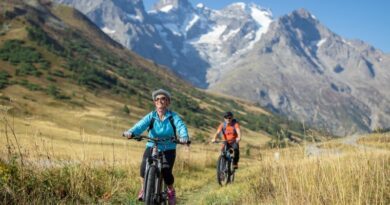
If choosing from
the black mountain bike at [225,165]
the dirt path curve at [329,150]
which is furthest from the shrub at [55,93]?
the dirt path curve at [329,150]

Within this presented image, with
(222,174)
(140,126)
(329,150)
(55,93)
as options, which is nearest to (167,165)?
(140,126)

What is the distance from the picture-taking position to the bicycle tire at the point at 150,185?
28.5 feet

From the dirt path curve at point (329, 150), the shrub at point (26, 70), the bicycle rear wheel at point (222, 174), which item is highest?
the shrub at point (26, 70)

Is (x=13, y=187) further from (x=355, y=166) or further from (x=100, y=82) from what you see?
(x=100, y=82)

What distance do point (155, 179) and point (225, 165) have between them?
828cm

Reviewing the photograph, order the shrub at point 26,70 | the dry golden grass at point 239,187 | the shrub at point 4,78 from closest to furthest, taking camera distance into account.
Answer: the dry golden grass at point 239,187 → the shrub at point 4,78 → the shrub at point 26,70

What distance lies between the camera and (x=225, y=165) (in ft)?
55.4

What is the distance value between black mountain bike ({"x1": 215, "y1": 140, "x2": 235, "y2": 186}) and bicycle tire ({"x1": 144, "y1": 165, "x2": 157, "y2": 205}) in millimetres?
8161

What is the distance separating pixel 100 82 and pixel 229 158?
145 metres

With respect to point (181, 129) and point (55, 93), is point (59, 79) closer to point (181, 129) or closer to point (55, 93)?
point (55, 93)

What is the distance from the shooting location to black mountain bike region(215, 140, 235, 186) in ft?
55.1

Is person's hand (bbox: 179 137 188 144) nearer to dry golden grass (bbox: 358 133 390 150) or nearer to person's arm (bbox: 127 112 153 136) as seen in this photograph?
person's arm (bbox: 127 112 153 136)

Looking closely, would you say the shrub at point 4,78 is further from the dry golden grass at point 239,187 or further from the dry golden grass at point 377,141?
the dry golden grass at point 377,141

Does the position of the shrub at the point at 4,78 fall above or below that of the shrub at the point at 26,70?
below
